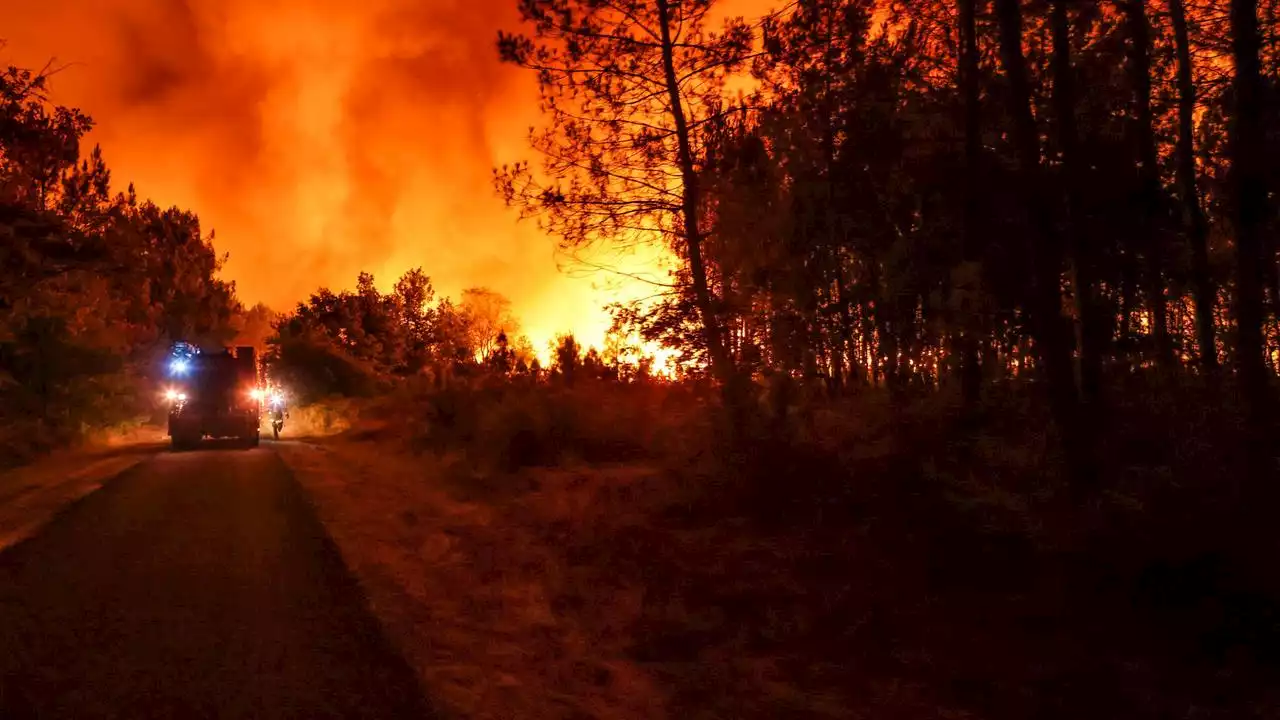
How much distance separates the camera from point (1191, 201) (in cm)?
1700

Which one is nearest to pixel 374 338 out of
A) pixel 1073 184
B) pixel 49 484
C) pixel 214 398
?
pixel 214 398

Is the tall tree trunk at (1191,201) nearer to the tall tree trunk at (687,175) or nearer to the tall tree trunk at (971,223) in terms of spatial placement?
the tall tree trunk at (971,223)

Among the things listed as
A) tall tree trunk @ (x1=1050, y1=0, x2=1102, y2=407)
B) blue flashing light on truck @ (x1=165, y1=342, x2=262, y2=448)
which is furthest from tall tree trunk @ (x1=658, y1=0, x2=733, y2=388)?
blue flashing light on truck @ (x1=165, y1=342, x2=262, y2=448)

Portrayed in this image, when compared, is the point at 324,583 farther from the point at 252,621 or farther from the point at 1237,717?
the point at 1237,717

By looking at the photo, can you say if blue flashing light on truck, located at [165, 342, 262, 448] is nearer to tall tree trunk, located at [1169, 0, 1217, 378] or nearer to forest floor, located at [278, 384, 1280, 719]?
forest floor, located at [278, 384, 1280, 719]

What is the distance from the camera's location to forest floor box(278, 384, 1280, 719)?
5.35 metres

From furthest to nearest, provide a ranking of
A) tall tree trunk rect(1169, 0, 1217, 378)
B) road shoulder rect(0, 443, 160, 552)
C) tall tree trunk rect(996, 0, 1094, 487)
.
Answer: tall tree trunk rect(1169, 0, 1217, 378) → road shoulder rect(0, 443, 160, 552) → tall tree trunk rect(996, 0, 1094, 487)

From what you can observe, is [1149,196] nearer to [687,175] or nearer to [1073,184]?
[1073,184]

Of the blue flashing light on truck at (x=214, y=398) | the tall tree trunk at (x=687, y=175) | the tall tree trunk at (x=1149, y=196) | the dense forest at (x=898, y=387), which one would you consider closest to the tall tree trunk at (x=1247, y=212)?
the dense forest at (x=898, y=387)

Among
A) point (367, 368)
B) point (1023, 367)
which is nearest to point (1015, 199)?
point (1023, 367)

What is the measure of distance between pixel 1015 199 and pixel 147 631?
43.6 ft

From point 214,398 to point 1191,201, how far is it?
29.7 meters

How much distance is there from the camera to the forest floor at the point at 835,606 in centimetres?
535

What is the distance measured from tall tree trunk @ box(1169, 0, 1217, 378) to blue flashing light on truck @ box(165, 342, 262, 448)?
91.8 ft
